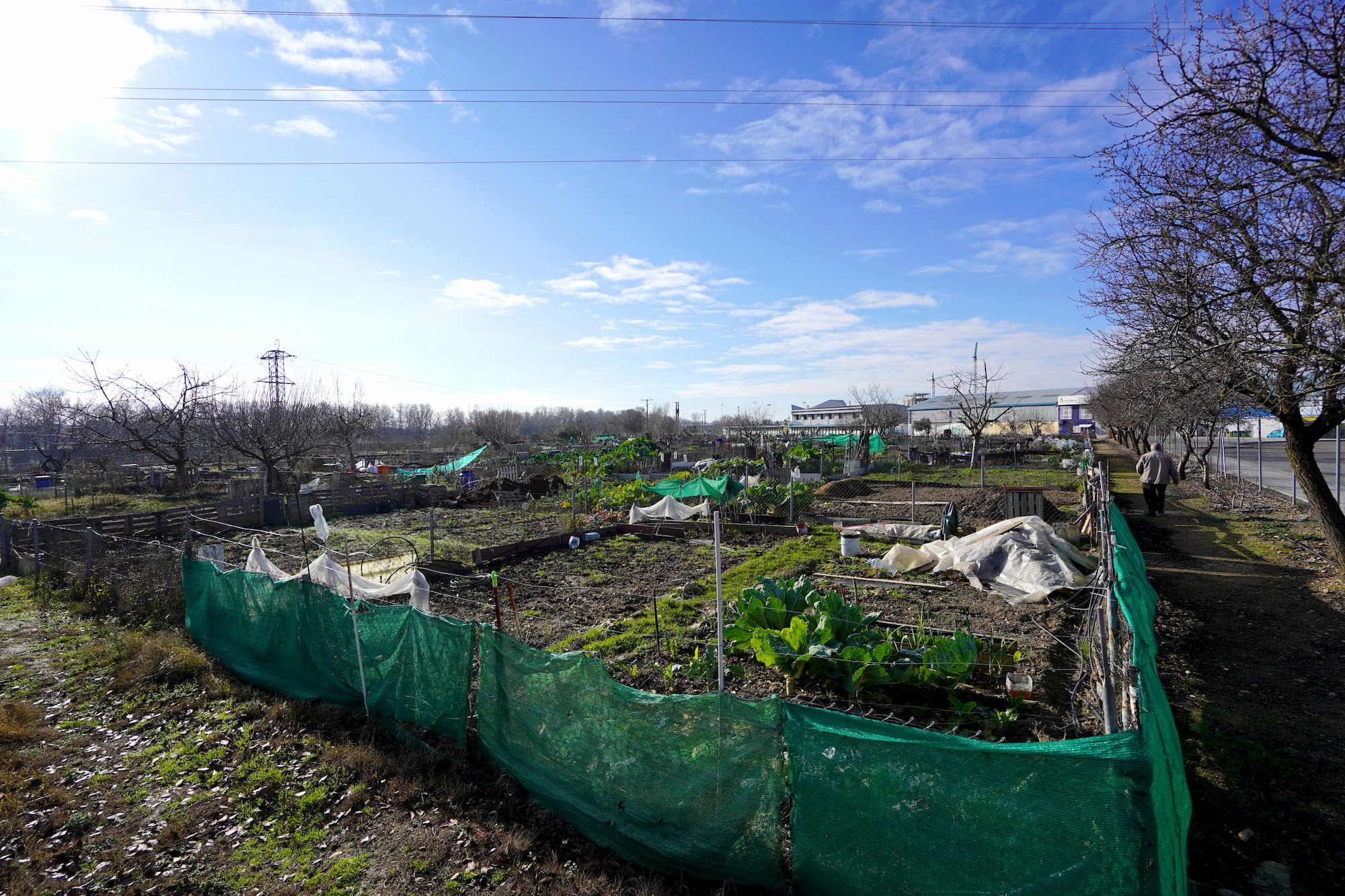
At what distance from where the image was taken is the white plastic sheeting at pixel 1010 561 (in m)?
9.52

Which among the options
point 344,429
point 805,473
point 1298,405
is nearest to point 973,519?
point 1298,405

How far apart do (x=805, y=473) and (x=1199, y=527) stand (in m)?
15.6

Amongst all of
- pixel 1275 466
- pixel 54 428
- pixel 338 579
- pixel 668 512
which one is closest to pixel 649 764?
pixel 338 579

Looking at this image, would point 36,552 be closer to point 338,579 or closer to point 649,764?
point 338,579

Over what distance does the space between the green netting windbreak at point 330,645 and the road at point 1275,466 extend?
14314 millimetres

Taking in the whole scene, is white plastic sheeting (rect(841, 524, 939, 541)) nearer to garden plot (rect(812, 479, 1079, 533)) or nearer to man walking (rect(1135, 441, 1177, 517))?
garden plot (rect(812, 479, 1079, 533))

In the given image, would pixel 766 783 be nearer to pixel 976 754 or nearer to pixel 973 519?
pixel 976 754

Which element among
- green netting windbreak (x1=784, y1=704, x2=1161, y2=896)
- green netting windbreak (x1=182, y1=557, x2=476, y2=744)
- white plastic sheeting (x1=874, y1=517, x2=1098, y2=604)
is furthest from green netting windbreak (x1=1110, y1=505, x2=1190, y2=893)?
white plastic sheeting (x1=874, y1=517, x2=1098, y2=604)

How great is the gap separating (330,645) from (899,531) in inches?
489

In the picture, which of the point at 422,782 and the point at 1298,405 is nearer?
the point at 422,782

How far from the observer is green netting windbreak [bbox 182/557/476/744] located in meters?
5.50

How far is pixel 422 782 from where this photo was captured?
5.15m

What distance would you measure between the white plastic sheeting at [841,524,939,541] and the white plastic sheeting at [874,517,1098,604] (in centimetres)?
296

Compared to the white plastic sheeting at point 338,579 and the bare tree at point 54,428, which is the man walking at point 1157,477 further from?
the bare tree at point 54,428
